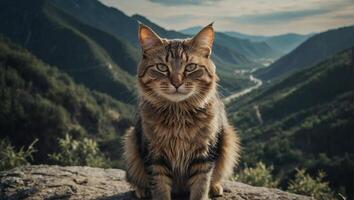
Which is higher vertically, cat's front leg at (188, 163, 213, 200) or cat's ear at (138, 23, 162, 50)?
cat's ear at (138, 23, 162, 50)

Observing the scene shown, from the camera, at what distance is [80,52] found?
550 feet

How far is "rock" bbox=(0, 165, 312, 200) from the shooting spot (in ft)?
22.9

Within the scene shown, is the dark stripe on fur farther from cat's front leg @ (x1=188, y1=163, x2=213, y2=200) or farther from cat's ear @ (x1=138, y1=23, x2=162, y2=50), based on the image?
cat's ear @ (x1=138, y1=23, x2=162, y2=50)

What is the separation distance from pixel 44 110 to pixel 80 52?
262 feet

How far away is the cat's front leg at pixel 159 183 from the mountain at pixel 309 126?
52.6m

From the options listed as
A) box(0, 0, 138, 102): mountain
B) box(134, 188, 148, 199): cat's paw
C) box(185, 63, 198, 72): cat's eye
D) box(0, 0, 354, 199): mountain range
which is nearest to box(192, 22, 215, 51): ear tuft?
box(185, 63, 198, 72): cat's eye

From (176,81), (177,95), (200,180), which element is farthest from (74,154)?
(176,81)

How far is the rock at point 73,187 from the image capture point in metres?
6.96

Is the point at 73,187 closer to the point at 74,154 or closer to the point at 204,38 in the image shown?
the point at 204,38

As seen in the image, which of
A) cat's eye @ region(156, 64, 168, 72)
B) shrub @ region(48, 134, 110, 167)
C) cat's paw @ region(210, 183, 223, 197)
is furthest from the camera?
shrub @ region(48, 134, 110, 167)

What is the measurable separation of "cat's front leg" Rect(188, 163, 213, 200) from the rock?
1.17m

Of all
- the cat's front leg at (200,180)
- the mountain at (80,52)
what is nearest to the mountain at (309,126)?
the mountain at (80,52)

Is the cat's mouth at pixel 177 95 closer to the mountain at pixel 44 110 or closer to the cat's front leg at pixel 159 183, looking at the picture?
the cat's front leg at pixel 159 183

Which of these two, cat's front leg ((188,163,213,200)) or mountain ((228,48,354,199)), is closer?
cat's front leg ((188,163,213,200))
